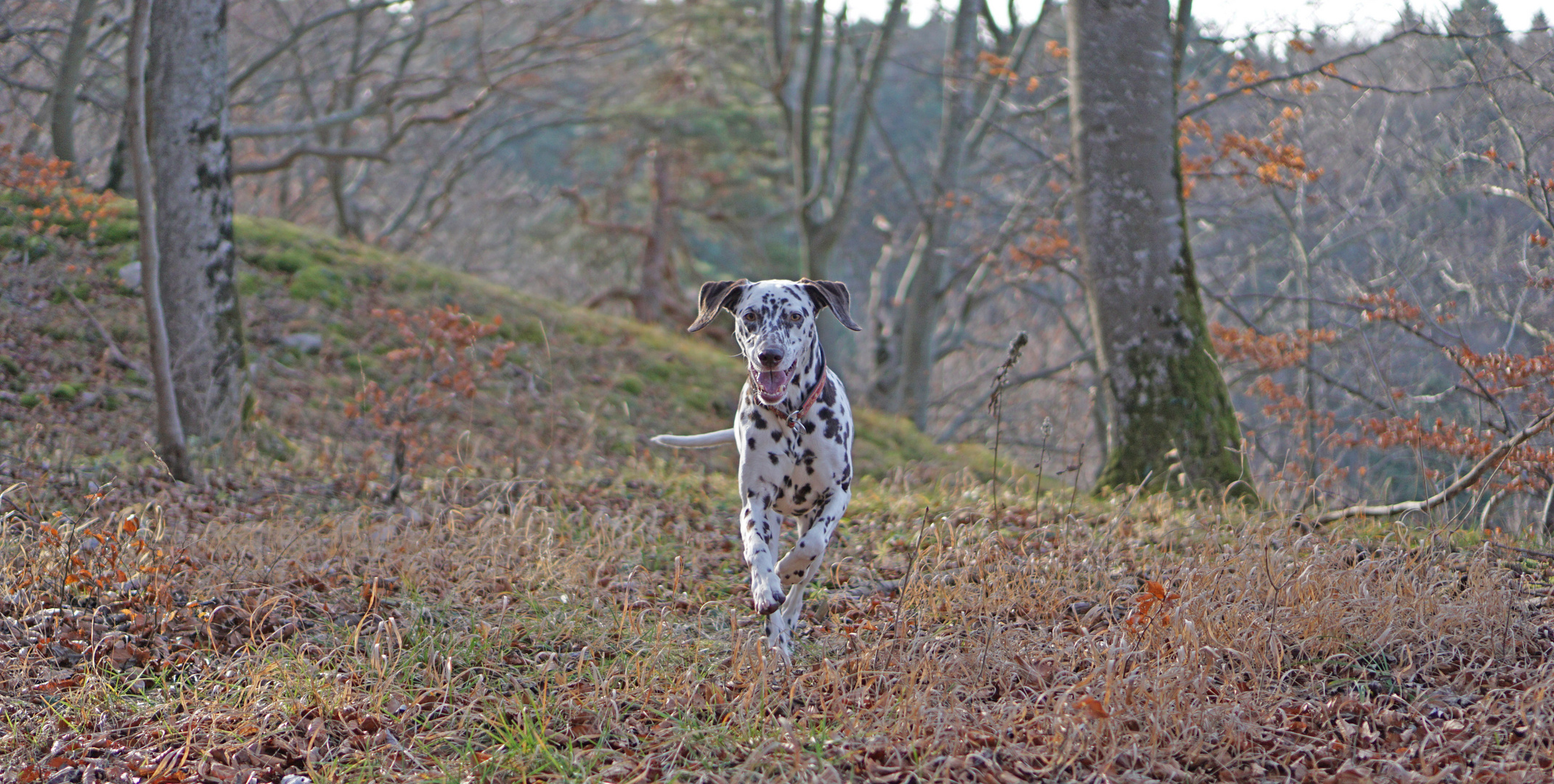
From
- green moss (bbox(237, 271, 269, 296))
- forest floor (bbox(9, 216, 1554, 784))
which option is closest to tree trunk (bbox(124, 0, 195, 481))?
forest floor (bbox(9, 216, 1554, 784))

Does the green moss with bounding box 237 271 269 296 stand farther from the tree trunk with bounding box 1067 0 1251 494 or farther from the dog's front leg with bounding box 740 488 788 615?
the dog's front leg with bounding box 740 488 788 615

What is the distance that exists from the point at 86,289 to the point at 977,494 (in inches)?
412

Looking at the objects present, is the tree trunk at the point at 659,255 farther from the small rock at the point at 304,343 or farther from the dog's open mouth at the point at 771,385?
the dog's open mouth at the point at 771,385

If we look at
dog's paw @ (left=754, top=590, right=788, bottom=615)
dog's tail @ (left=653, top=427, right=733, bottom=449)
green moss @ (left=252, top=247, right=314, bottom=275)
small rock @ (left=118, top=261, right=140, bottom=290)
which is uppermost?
green moss @ (left=252, top=247, right=314, bottom=275)

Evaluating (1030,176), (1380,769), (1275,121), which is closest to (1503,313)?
(1275,121)

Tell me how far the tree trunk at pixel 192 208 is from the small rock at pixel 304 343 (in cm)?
390

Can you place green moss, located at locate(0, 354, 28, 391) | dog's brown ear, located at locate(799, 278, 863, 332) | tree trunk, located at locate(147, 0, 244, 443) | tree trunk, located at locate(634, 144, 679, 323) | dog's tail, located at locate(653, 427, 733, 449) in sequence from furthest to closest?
tree trunk, located at locate(634, 144, 679, 323)
green moss, located at locate(0, 354, 28, 391)
tree trunk, located at locate(147, 0, 244, 443)
dog's tail, located at locate(653, 427, 733, 449)
dog's brown ear, located at locate(799, 278, 863, 332)

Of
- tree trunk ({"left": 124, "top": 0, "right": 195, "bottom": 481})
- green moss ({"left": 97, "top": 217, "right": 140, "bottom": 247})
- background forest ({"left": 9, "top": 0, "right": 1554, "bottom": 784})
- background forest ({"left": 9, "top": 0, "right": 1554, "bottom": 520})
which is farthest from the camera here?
green moss ({"left": 97, "top": 217, "right": 140, "bottom": 247})

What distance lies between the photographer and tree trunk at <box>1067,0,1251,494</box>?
7.70m

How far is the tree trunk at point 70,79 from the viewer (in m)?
11.3

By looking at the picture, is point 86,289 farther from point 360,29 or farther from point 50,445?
point 360,29

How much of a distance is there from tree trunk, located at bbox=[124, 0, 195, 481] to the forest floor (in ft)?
1.26

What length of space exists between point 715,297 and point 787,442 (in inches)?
33.9

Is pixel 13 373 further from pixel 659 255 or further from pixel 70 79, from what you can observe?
pixel 659 255
